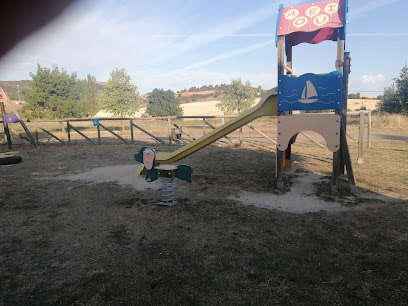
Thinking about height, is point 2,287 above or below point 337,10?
below

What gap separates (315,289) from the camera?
2.51 metres

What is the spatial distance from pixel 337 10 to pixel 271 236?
446 centimetres

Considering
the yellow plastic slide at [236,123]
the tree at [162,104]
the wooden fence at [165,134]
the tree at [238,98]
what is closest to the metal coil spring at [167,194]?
the yellow plastic slide at [236,123]

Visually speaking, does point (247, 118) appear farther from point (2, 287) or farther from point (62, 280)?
point (2, 287)

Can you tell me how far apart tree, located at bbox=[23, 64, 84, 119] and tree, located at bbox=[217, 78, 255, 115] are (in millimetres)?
19584

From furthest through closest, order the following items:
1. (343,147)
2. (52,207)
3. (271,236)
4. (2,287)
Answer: (343,147)
(52,207)
(271,236)
(2,287)

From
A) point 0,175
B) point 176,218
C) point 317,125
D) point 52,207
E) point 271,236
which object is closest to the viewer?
point 271,236

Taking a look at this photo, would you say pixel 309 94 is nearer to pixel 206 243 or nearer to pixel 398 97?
pixel 206 243

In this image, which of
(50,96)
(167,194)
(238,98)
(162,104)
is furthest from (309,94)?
(162,104)

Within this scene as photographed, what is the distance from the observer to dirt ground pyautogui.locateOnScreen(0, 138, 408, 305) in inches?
98.8

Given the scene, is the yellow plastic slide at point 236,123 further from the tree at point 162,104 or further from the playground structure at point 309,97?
the tree at point 162,104

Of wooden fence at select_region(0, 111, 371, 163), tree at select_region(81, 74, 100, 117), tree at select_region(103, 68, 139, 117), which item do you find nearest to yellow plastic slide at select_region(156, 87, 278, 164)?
wooden fence at select_region(0, 111, 371, 163)

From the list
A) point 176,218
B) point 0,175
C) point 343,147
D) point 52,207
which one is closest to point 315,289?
point 176,218

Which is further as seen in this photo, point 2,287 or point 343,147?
point 343,147
